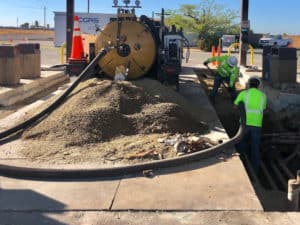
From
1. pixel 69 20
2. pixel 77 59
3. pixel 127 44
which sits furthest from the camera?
pixel 69 20

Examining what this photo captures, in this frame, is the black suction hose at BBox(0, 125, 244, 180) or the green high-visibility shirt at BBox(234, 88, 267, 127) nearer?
the black suction hose at BBox(0, 125, 244, 180)

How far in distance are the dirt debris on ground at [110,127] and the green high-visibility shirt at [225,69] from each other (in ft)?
9.41

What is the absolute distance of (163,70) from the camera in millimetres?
11305

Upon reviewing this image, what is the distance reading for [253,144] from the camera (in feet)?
30.4

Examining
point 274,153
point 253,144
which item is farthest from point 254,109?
point 274,153

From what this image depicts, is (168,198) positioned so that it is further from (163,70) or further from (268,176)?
(163,70)

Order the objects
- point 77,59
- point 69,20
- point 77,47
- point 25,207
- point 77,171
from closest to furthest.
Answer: point 25,207
point 77,171
point 77,59
point 77,47
point 69,20

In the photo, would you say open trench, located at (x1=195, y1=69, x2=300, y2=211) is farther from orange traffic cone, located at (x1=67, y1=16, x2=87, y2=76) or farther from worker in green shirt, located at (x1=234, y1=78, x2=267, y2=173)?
orange traffic cone, located at (x1=67, y1=16, x2=87, y2=76)

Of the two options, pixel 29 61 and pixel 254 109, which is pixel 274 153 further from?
pixel 29 61

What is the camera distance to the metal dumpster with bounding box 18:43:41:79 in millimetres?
14883

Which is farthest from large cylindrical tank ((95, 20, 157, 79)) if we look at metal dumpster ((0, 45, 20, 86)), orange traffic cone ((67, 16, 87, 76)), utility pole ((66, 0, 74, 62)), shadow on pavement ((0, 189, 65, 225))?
utility pole ((66, 0, 74, 62))

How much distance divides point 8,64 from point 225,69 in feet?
18.2

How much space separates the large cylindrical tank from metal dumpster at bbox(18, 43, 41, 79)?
14.0 feet

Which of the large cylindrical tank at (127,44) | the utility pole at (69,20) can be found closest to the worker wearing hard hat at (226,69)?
the large cylindrical tank at (127,44)
